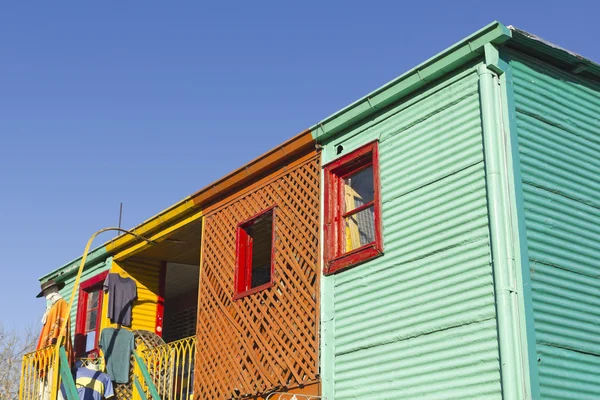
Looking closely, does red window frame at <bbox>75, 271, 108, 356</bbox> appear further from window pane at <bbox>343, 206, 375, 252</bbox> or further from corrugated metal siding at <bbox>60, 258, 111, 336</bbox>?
window pane at <bbox>343, 206, 375, 252</bbox>

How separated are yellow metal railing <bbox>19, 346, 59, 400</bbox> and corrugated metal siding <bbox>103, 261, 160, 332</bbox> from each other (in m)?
2.64

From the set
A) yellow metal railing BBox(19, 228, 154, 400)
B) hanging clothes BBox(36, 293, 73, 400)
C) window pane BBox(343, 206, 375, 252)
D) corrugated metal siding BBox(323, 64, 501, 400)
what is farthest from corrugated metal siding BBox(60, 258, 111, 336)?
corrugated metal siding BBox(323, 64, 501, 400)

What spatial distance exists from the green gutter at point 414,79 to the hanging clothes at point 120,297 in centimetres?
616

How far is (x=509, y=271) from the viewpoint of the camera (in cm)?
788

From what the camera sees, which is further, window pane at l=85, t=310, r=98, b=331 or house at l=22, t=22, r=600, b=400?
window pane at l=85, t=310, r=98, b=331

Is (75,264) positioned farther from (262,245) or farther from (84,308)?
(262,245)

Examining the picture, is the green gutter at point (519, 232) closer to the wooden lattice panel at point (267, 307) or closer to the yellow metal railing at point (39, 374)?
the wooden lattice panel at point (267, 307)

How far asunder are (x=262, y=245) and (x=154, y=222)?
198 centimetres

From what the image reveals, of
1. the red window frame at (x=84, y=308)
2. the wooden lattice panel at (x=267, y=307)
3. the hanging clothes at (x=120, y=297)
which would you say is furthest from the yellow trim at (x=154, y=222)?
the wooden lattice panel at (x=267, y=307)

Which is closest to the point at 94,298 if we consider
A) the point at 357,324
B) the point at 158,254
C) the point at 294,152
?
the point at 158,254

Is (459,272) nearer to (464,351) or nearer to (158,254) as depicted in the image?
(464,351)

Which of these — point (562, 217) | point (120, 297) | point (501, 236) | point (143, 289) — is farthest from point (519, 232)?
point (143, 289)

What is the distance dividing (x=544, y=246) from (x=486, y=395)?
1662mm

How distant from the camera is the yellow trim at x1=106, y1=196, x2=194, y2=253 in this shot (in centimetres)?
1384
